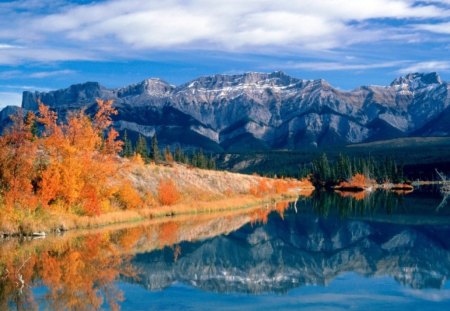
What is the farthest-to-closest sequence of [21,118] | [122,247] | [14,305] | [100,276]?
1. [21,118]
2. [122,247]
3. [100,276]
4. [14,305]

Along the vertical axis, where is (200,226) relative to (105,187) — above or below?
below

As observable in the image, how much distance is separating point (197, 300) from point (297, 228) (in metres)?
34.3

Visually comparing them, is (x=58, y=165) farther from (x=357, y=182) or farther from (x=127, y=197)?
(x=357, y=182)

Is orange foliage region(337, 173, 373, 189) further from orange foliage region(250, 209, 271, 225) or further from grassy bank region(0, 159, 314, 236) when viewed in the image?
orange foliage region(250, 209, 271, 225)

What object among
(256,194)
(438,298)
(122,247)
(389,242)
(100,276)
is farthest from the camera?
(256,194)

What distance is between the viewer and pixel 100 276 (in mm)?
27188

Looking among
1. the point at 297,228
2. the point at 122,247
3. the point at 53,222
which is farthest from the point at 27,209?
the point at 297,228

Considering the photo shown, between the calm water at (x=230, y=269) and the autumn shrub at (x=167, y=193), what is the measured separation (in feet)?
43.9

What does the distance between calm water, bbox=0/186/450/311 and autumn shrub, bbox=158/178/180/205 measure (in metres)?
13.4

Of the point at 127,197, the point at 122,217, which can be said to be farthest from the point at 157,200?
the point at 122,217

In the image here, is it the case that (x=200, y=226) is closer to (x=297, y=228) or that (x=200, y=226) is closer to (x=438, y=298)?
(x=297, y=228)

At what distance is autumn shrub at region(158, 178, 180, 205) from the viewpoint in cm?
6756

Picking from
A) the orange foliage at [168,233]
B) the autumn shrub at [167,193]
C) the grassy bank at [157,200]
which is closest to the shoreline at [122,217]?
the grassy bank at [157,200]

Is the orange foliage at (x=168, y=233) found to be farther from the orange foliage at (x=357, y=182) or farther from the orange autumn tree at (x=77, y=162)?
the orange foliage at (x=357, y=182)
